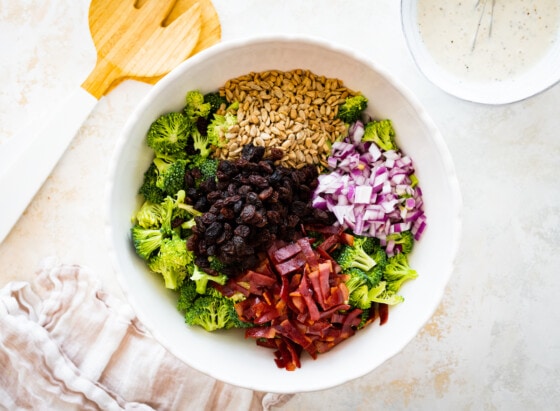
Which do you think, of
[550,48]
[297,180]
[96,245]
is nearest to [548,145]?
[550,48]

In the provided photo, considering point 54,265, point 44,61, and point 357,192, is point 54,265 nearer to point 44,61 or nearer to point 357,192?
point 44,61

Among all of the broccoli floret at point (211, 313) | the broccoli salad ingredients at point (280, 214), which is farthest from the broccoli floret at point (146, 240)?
the broccoli floret at point (211, 313)

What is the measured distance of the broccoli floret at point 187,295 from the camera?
85.5 inches

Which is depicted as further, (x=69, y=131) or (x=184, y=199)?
(x=69, y=131)

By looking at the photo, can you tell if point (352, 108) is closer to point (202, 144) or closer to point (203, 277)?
point (202, 144)

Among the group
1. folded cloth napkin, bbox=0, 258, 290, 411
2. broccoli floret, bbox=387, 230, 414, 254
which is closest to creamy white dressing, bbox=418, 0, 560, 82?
broccoli floret, bbox=387, 230, 414, 254

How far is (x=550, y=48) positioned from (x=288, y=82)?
1.12 m

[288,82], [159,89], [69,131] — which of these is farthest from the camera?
[69,131]

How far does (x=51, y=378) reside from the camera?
96.6 inches

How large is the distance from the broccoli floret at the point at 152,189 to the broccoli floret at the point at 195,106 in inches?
10.2

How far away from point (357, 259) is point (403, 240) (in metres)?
0.22

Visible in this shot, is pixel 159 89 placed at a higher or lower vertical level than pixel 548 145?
higher

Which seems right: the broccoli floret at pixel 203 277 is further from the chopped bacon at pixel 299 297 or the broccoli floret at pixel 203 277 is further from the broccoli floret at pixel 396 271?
the broccoli floret at pixel 396 271

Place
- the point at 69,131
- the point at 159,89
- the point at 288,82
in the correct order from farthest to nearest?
the point at 69,131 → the point at 288,82 → the point at 159,89
